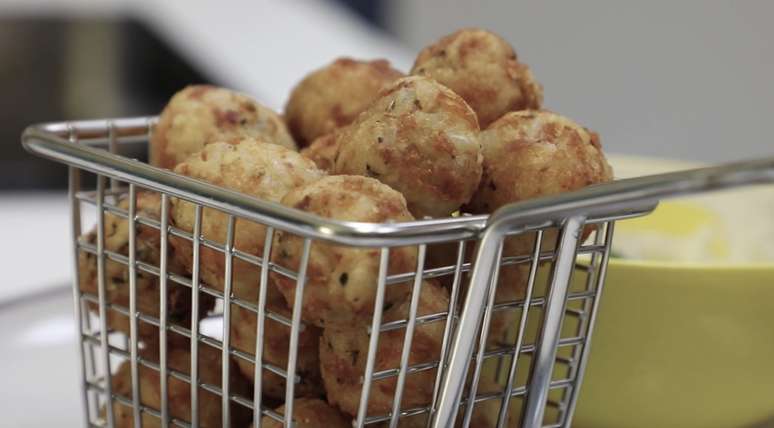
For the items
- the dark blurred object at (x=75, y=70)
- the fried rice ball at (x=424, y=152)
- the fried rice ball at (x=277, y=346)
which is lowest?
the dark blurred object at (x=75, y=70)

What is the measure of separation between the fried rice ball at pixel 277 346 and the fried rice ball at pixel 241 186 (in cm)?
1

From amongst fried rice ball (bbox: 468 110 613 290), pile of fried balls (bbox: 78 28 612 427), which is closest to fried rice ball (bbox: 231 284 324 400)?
pile of fried balls (bbox: 78 28 612 427)

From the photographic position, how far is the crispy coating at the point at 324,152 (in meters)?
0.63

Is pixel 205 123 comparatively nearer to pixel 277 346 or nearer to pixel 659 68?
pixel 277 346

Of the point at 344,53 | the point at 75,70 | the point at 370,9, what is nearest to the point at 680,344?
the point at 344,53

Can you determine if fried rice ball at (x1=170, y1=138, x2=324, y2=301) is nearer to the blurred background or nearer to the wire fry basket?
the wire fry basket

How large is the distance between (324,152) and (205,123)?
9 centimetres

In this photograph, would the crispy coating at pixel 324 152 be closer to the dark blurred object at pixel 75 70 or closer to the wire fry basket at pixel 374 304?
the wire fry basket at pixel 374 304

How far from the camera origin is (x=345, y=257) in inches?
19.7

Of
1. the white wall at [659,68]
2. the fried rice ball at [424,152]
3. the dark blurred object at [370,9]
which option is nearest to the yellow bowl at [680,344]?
the fried rice ball at [424,152]

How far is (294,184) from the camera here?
1.84 ft

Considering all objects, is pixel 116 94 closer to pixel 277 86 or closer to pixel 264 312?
pixel 277 86

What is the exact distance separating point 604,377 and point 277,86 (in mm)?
1263

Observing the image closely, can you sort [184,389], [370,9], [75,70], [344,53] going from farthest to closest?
[370,9] → [75,70] → [344,53] → [184,389]
